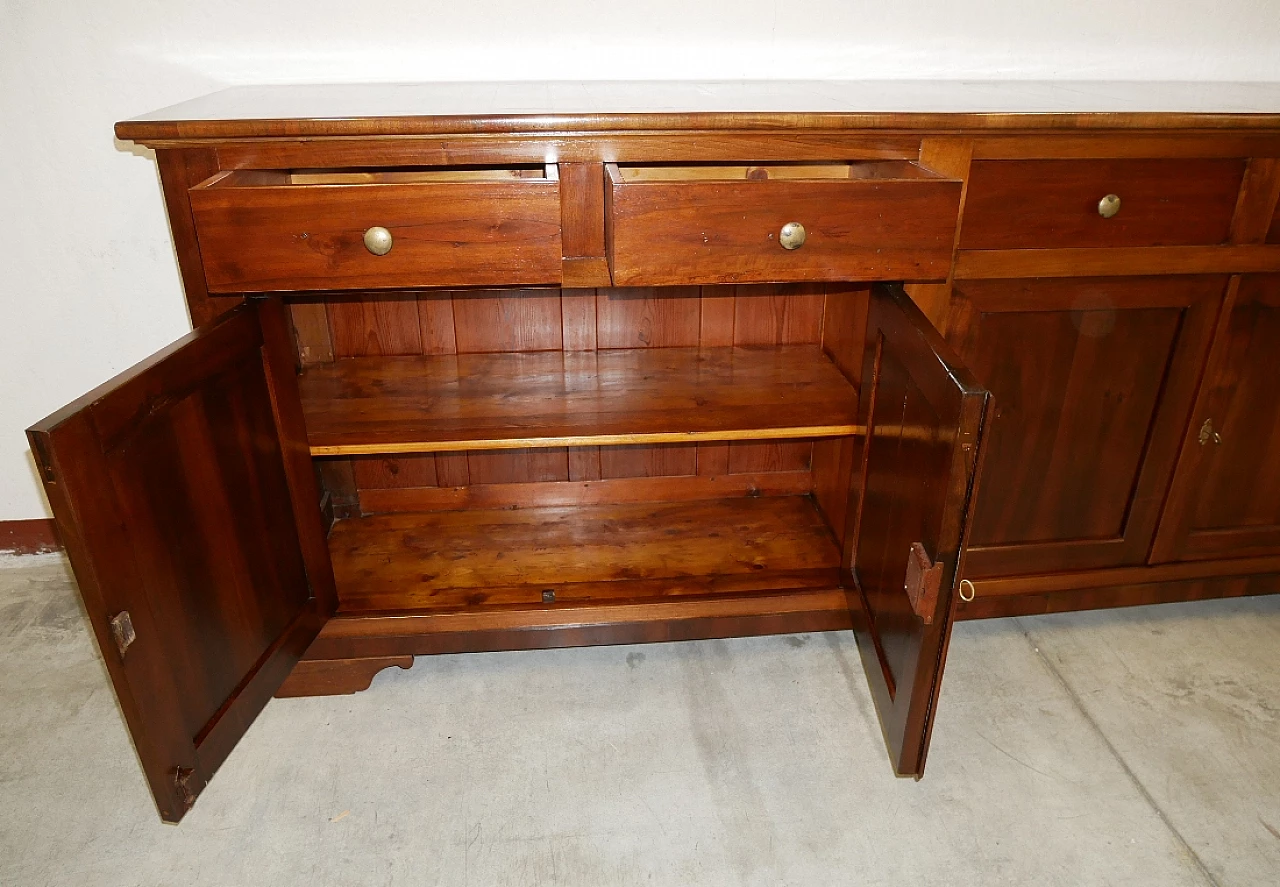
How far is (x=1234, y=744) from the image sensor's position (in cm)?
141

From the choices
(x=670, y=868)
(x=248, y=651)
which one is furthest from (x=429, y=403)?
(x=670, y=868)

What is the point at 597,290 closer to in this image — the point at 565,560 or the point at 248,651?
the point at 565,560

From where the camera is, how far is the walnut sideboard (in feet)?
3.50

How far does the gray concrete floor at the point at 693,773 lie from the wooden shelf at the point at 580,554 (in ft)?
0.54

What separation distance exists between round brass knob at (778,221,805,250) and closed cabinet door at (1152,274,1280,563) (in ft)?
2.60

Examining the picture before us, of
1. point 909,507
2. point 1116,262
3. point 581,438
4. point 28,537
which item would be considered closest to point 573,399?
point 581,438

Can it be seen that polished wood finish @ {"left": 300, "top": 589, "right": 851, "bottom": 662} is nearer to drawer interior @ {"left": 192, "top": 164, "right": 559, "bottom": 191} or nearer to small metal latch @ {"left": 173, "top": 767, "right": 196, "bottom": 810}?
small metal latch @ {"left": 173, "top": 767, "right": 196, "bottom": 810}

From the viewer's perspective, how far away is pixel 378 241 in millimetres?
1098

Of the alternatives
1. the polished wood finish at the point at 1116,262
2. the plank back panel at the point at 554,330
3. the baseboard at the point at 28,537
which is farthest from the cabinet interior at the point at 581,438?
the baseboard at the point at 28,537

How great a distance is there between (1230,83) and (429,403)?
5.67 feet

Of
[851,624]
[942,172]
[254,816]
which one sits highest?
[942,172]

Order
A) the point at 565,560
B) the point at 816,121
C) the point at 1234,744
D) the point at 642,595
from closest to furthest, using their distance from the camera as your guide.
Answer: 1. the point at 816,121
2. the point at 1234,744
3. the point at 642,595
4. the point at 565,560

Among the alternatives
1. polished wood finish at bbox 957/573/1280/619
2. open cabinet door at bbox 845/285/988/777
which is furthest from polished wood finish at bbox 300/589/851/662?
polished wood finish at bbox 957/573/1280/619

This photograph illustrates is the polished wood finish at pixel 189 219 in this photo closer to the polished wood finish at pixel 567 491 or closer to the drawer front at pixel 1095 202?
the polished wood finish at pixel 567 491
